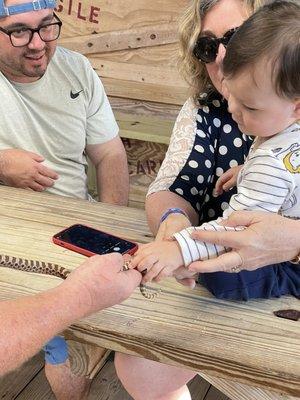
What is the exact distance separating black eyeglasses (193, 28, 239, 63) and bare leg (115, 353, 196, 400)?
0.75 m

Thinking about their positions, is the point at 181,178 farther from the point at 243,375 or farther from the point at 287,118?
the point at 243,375

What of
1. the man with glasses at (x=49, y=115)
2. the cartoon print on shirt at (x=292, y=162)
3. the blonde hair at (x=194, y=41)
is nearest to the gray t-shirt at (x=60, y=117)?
the man with glasses at (x=49, y=115)

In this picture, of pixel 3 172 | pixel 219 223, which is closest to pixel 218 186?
pixel 219 223

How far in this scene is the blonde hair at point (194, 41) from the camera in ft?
5.25

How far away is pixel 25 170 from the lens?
201 centimetres

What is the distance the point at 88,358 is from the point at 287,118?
2.24ft

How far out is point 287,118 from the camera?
119cm

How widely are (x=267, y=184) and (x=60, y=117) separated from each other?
121 cm

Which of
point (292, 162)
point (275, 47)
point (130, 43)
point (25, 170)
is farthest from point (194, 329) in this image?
point (130, 43)

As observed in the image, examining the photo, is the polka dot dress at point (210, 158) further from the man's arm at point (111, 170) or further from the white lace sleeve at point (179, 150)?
the man's arm at point (111, 170)

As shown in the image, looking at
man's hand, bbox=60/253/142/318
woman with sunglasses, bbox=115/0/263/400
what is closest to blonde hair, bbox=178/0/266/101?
woman with sunglasses, bbox=115/0/263/400

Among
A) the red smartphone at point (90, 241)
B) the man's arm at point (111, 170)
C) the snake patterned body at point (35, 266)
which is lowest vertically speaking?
the man's arm at point (111, 170)

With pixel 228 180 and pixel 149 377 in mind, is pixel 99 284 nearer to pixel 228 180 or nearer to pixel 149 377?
pixel 149 377

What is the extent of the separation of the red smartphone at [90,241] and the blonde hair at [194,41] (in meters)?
0.48
